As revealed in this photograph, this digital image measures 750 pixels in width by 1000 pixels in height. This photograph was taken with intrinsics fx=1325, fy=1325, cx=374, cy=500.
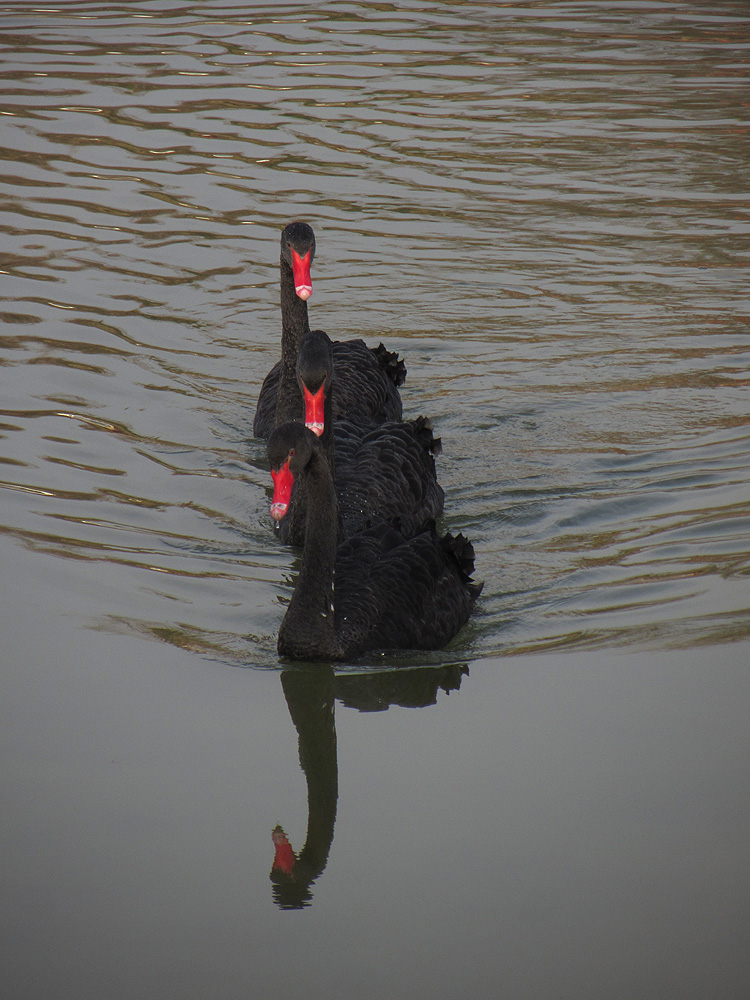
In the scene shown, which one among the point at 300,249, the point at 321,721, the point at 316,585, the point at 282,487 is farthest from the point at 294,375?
the point at 321,721

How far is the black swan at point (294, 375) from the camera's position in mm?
6961

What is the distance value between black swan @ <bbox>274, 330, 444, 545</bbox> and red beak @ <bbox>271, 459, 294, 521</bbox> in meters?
0.86

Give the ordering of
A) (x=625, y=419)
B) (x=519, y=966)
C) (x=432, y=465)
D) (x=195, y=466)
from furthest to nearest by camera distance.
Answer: (x=625, y=419)
(x=195, y=466)
(x=432, y=465)
(x=519, y=966)

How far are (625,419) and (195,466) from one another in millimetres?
2549

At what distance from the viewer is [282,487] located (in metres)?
4.88

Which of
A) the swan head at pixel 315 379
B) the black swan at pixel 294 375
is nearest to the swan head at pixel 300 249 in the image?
the black swan at pixel 294 375

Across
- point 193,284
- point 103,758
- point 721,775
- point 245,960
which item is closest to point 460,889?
point 245,960

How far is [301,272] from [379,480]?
122 cm

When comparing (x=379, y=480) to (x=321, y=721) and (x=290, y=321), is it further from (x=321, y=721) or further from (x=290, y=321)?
(x=321, y=721)

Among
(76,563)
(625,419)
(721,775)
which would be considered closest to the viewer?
(721,775)

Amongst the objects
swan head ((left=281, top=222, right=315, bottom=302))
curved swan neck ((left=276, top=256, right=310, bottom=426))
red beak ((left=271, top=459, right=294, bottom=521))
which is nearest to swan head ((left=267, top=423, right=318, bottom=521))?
red beak ((left=271, top=459, right=294, bottom=521))

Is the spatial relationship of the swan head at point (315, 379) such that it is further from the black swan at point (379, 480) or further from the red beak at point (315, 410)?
the black swan at point (379, 480)

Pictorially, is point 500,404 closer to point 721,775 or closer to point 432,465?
point 432,465

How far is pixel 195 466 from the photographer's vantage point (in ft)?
23.6
